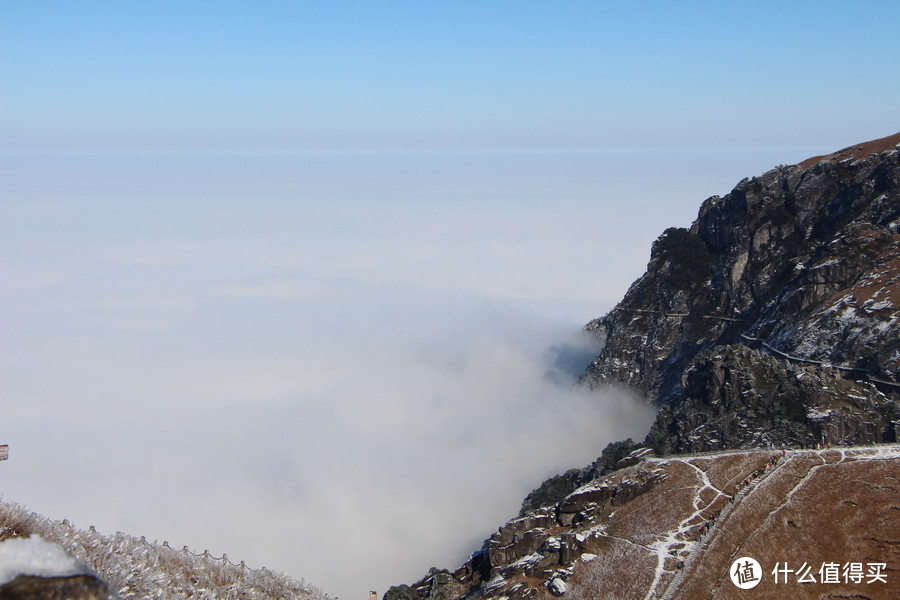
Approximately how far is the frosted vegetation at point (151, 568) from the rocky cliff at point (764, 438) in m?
35.0

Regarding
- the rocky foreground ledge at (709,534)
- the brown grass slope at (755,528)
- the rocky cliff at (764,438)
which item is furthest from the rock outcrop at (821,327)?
the brown grass slope at (755,528)

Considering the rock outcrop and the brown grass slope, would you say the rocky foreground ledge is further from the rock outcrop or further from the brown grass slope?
the rock outcrop

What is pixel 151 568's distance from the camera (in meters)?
31.8

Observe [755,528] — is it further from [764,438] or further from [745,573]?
[764,438]

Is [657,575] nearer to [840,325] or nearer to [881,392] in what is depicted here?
[881,392]

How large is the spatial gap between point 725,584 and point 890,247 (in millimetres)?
132269

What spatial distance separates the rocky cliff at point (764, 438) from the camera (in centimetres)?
6556

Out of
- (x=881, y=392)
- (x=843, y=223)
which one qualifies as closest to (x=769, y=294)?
(x=843, y=223)

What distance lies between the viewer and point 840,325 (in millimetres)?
151000

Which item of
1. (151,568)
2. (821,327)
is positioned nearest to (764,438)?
(821,327)

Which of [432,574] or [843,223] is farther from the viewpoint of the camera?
[843,223]

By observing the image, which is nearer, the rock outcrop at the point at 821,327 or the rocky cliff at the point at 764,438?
the rocky cliff at the point at 764,438

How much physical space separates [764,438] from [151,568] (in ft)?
362

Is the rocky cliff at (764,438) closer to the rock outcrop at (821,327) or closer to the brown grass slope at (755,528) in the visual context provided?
the brown grass slope at (755,528)
